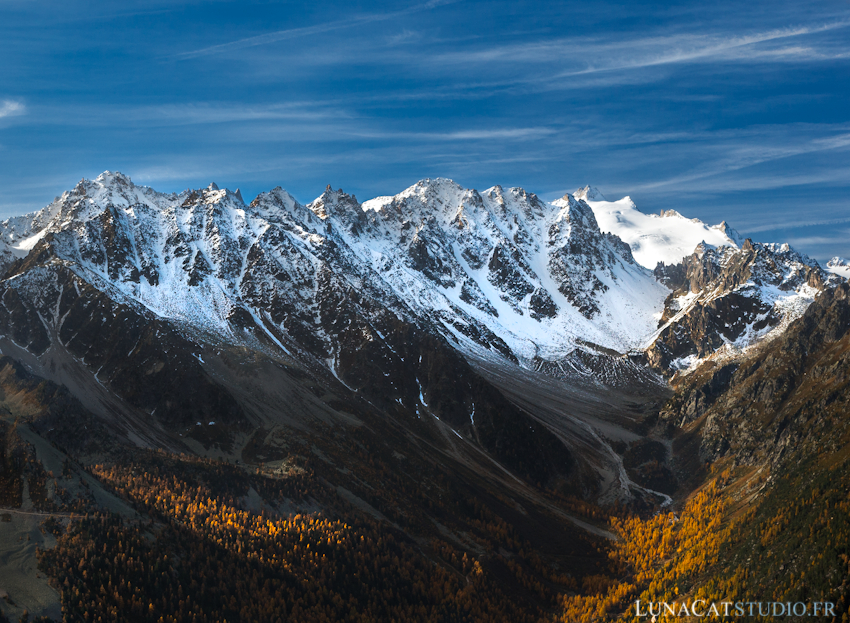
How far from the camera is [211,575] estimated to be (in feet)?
441

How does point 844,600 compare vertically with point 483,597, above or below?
above

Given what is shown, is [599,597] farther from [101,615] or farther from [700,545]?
[101,615]

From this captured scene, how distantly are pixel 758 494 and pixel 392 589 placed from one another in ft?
387

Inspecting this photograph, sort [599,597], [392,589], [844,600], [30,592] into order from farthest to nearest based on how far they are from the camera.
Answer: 1. [599,597]
2. [392,589]
3. [844,600]
4. [30,592]

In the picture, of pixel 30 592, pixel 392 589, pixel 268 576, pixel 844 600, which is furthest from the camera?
pixel 392 589

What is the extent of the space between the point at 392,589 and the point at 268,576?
3266 cm

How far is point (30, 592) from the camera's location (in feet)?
338

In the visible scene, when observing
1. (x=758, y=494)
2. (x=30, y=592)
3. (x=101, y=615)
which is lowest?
(x=758, y=494)

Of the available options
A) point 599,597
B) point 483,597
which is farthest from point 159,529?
point 599,597

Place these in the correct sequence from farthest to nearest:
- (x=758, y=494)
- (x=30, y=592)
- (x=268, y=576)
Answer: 1. (x=758, y=494)
2. (x=268, y=576)
3. (x=30, y=592)

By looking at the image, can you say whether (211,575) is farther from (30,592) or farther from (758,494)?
(758,494)

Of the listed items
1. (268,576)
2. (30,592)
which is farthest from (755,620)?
(30,592)

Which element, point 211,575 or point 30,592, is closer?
point 30,592

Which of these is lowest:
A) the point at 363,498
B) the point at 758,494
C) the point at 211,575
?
the point at 758,494
